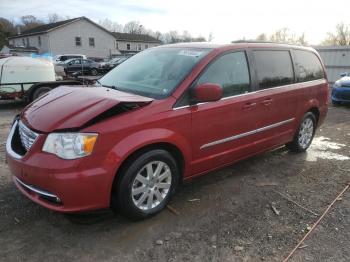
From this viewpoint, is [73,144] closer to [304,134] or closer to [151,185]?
[151,185]

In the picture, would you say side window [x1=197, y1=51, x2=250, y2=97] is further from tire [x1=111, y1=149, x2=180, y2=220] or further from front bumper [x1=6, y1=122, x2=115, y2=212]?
front bumper [x1=6, y1=122, x2=115, y2=212]

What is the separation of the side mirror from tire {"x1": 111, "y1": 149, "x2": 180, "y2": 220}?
26.8 inches

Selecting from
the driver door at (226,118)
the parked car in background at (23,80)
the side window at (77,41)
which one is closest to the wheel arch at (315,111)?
the driver door at (226,118)

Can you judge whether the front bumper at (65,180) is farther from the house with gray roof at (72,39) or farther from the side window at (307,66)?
the house with gray roof at (72,39)

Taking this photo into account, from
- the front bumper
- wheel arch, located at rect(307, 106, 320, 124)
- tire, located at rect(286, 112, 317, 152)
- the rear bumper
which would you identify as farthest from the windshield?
the rear bumper

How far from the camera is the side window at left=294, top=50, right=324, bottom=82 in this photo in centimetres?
546

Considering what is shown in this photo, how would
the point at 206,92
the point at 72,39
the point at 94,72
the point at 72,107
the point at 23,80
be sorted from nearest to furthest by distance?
the point at 72,107 → the point at 206,92 → the point at 23,80 → the point at 94,72 → the point at 72,39

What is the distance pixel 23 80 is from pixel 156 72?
309 inches

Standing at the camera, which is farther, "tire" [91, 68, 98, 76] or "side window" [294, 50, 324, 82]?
"tire" [91, 68, 98, 76]

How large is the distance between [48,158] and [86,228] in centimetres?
86

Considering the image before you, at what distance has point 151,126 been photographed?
11.1 feet

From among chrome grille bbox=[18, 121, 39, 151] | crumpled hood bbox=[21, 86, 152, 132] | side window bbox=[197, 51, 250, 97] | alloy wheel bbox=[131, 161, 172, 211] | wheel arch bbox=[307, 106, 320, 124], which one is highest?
side window bbox=[197, 51, 250, 97]

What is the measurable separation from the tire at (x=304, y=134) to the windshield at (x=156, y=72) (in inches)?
98.8

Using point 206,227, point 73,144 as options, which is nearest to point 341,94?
point 206,227
